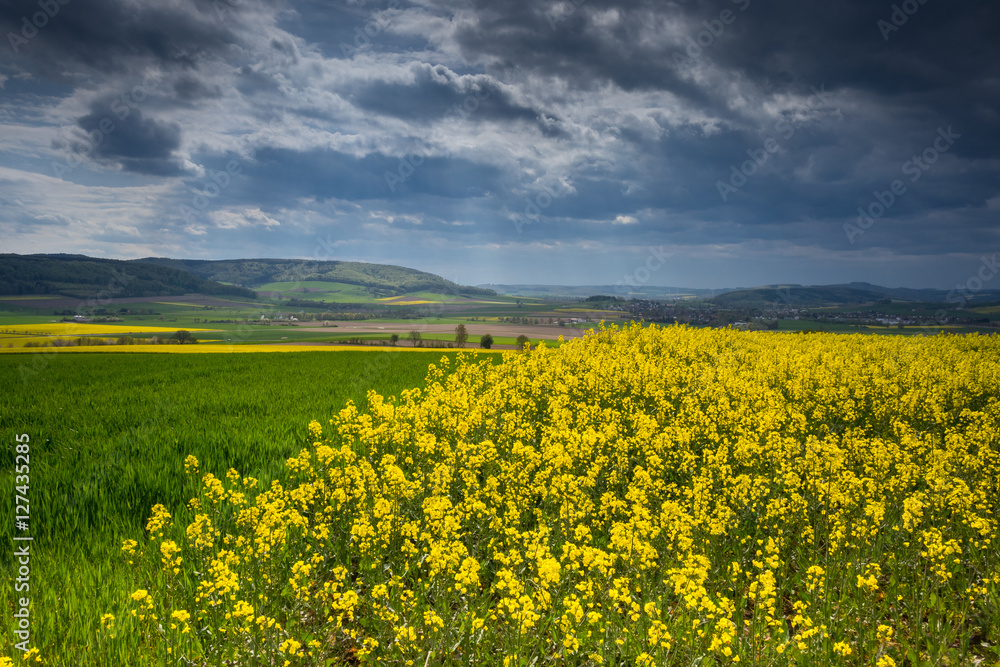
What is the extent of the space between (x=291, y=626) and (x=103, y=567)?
9.56 ft

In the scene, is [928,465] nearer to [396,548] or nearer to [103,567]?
[396,548]

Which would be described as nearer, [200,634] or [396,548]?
[200,634]

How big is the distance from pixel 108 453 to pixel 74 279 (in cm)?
22331

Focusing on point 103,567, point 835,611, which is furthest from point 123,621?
point 835,611

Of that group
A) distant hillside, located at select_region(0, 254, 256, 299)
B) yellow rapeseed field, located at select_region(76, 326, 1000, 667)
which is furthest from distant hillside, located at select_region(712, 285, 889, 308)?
distant hillside, located at select_region(0, 254, 256, 299)

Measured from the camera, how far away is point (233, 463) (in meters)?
8.91

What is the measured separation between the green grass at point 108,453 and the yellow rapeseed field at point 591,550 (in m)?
0.42

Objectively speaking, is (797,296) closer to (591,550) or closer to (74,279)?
(591,550)

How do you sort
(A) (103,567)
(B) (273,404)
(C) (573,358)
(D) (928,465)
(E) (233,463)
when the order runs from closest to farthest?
(A) (103,567) → (D) (928,465) → (E) (233,463) → (B) (273,404) → (C) (573,358)

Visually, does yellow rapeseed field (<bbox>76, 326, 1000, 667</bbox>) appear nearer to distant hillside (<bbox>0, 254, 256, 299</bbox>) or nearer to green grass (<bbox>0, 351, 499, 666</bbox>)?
green grass (<bbox>0, 351, 499, 666</bbox>)

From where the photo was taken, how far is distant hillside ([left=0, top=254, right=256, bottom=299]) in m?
148

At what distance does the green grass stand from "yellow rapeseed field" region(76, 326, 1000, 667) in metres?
0.42

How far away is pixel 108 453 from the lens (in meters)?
9.03

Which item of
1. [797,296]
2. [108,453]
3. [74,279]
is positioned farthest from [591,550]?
[74,279]
